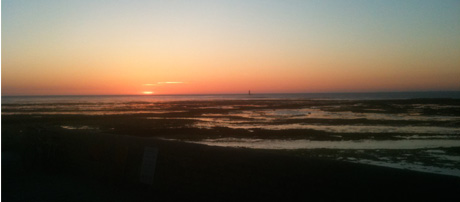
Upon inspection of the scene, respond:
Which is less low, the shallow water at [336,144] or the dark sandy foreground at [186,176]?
the dark sandy foreground at [186,176]

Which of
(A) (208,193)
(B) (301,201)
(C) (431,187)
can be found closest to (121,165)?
(A) (208,193)

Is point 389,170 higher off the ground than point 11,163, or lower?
higher

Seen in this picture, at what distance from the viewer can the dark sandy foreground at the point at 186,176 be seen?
4.20 m

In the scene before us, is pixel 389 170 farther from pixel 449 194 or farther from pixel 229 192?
pixel 229 192

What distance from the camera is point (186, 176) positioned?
6121mm

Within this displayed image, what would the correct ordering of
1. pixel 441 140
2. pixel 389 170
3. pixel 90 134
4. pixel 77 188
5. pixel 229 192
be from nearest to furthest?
pixel 389 170
pixel 229 192
pixel 77 188
pixel 90 134
pixel 441 140

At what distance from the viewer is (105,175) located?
24.5ft

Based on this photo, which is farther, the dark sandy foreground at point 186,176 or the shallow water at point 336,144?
the shallow water at point 336,144

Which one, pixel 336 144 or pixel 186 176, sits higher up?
pixel 186 176

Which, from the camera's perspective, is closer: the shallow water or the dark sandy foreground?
the dark sandy foreground

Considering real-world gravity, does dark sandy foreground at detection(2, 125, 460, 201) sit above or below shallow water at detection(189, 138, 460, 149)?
above

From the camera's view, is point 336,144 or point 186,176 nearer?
point 186,176

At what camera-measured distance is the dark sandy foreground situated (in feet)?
13.8

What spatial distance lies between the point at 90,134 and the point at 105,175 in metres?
1.23
